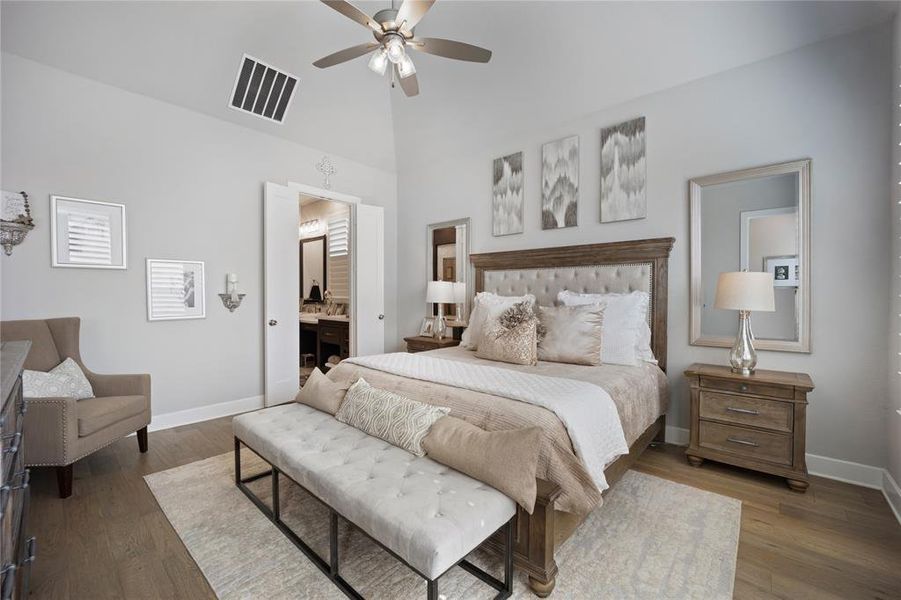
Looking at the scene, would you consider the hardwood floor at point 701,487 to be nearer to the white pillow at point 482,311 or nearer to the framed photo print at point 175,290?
the framed photo print at point 175,290

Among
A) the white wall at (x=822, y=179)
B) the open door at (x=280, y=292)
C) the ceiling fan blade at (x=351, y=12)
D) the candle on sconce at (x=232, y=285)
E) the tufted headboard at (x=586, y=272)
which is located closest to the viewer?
the ceiling fan blade at (x=351, y=12)

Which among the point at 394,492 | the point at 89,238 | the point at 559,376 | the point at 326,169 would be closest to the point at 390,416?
the point at 394,492

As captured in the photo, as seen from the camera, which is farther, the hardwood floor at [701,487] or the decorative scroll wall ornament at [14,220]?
the decorative scroll wall ornament at [14,220]

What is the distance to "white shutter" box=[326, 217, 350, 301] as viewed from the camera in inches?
246

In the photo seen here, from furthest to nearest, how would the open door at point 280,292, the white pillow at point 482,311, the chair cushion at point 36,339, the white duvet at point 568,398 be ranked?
the open door at point 280,292
the white pillow at point 482,311
the chair cushion at point 36,339
the white duvet at point 568,398

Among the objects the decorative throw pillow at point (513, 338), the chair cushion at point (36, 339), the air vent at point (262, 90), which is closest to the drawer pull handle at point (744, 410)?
the decorative throw pillow at point (513, 338)

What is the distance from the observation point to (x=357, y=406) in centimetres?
220

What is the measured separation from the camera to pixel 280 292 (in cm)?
429

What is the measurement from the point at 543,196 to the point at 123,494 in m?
4.01

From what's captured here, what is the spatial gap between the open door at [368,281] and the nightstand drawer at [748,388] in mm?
3679

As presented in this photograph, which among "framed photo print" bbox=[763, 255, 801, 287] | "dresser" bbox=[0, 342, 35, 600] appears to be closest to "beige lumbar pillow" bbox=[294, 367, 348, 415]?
"dresser" bbox=[0, 342, 35, 600]

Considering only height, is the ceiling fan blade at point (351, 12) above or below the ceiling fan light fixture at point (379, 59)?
above

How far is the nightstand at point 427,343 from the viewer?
4363mm

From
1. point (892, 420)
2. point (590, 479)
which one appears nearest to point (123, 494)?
point (590, 479)
